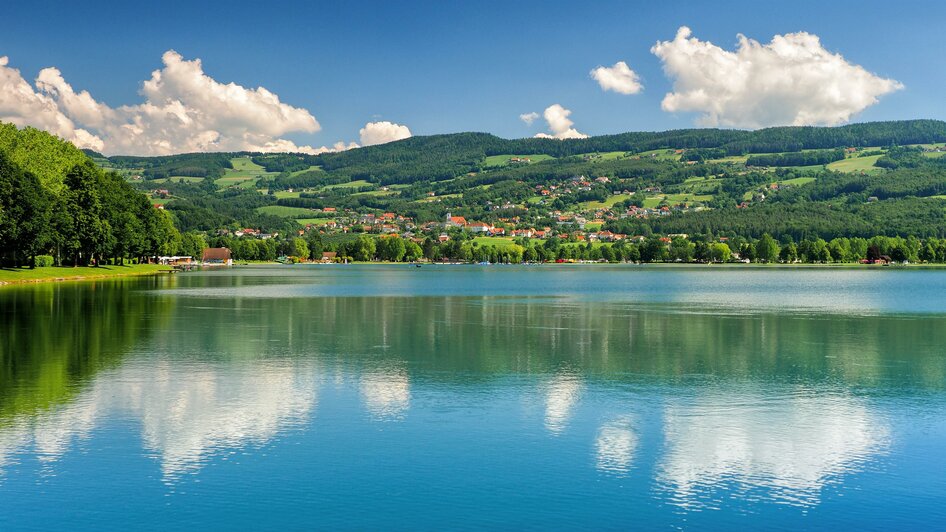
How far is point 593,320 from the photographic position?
4350cm

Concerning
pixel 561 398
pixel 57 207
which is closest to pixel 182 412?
pixel 561 398

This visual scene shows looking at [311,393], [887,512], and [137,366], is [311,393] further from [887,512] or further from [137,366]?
[887,512]

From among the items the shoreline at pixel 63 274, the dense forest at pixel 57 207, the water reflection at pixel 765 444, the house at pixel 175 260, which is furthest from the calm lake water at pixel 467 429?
the house at pixel 175 260

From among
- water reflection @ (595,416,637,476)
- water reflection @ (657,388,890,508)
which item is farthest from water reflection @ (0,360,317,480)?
water reflection @ (657,388,890,508)

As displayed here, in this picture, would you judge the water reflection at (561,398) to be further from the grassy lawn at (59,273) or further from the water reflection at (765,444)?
the grassy lawn at (59,273)

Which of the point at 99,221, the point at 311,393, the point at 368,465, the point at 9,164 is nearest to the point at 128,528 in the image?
the point at 368,465

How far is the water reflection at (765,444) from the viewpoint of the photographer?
13.2 m

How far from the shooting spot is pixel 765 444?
15.8m

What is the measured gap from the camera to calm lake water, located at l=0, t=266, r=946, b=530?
12.1 m

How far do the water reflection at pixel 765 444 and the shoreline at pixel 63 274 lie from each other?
69820mm

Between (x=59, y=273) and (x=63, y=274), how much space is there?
1.29 feet

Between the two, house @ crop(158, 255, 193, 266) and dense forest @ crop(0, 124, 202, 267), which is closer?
dense forest @ crop(0, 124, 202, 267)

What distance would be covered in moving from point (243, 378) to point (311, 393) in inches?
123

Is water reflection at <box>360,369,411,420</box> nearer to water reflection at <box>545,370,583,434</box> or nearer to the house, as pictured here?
water reflection at <box>545,370,583,434</box>
